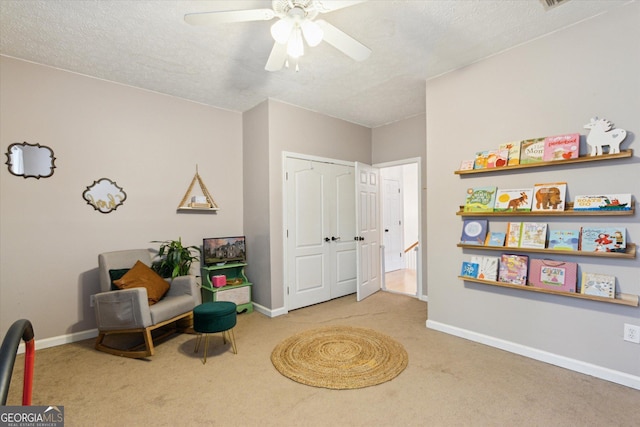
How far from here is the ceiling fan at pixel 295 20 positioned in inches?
67.4

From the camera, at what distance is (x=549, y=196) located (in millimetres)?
2479

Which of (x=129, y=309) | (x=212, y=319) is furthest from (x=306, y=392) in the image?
(x=129, y=309)

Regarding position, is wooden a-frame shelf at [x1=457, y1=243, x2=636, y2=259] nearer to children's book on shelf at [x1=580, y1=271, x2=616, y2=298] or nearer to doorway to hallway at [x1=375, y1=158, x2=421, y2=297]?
children's book on shelf at [x1=580, y1=271, x2=616, y2=298]

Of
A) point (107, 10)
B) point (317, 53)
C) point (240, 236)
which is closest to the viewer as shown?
point (107, 10)

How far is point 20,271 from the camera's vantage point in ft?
9.43

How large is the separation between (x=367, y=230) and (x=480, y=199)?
2011 millimetres

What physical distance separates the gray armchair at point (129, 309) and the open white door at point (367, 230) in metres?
2.36

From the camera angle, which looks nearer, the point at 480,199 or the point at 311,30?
the point at 311,30

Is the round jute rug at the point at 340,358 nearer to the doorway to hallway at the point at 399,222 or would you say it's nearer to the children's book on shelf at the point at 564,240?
the children's book on shelf at the point at 564,240

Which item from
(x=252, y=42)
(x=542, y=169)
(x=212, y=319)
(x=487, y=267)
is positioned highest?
(x=252, y=42)

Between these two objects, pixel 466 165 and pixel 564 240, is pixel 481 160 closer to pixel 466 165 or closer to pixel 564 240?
pixel 466 165

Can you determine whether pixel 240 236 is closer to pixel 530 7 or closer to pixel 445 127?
pixel 445 127

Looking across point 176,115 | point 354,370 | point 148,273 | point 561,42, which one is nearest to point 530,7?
point 561,42

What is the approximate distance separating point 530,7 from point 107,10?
3.09 metres
